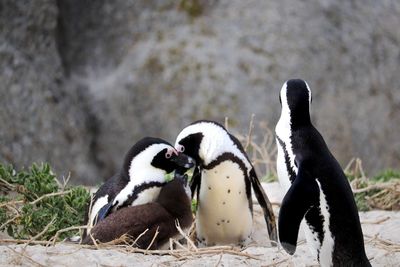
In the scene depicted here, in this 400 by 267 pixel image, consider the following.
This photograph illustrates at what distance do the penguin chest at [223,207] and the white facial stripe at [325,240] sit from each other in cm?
92

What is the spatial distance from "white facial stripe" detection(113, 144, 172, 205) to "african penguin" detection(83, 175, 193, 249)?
0.11 metres

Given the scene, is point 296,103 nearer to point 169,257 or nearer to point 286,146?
point 286,146

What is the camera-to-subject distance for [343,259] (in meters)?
3.79

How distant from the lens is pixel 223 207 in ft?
15.4

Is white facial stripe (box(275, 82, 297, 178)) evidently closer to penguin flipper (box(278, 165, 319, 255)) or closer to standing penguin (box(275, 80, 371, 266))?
standing penguin (box(275, 80, 371, 266))

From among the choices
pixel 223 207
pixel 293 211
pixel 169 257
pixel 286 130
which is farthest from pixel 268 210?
pixel 293 211

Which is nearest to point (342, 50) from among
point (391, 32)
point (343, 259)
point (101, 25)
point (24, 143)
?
point (391, 32)

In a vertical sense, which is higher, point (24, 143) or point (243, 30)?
point (243, 30)

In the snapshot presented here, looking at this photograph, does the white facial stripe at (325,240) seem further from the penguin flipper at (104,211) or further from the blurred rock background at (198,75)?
the blurred rock background at (198,75)

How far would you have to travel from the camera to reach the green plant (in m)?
4.52

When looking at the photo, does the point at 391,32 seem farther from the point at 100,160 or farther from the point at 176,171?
the point at 176,171

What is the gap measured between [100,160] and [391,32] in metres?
2.72

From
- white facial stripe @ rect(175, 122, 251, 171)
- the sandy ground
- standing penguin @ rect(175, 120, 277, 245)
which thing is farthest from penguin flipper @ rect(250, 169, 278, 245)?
Answer: the sandy ground

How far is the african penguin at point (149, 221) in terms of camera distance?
13.8 ft
